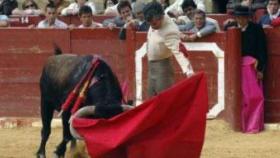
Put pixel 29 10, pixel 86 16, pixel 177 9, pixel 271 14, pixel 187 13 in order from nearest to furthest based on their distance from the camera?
1. pixel 86 16
2. pixel 187 13
3. pixel 271 14
4. pixel 177 9
5. pixel 29 10

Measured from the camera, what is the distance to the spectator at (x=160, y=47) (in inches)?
306

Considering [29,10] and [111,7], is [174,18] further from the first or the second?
[29,10]

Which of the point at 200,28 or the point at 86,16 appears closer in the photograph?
the point at 200,28

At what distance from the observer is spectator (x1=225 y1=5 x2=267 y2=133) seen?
32.9 feet

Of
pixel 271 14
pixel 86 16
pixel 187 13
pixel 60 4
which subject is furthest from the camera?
pixel 60 4

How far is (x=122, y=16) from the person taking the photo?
10898 millimetres

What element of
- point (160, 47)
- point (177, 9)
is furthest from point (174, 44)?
point (177, 9)

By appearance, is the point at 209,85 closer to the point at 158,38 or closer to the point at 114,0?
the point at 158,38

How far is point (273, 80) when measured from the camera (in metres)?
10.3

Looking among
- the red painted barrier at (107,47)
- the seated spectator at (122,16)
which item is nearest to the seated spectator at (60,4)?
the seated spectator at (122,16)

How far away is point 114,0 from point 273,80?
4.60 metres

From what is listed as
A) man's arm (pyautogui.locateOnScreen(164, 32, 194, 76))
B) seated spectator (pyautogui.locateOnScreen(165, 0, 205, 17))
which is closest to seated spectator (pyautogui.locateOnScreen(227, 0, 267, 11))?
seated spectator (pyautogui.locateOnScreen(165, 0, 205, 17))

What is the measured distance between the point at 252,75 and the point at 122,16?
1687 mm

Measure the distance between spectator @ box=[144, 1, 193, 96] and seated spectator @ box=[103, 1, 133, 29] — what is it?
6.96 feet
